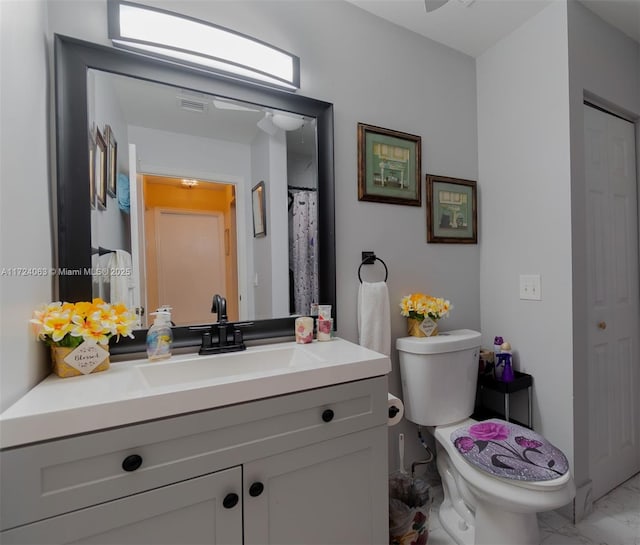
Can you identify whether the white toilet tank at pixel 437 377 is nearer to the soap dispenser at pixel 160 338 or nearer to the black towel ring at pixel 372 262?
the black towel ring at pixel 372 262

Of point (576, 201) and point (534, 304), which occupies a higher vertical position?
point (576, 201)

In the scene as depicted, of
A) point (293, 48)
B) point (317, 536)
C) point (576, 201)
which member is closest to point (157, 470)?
point (317, 536)

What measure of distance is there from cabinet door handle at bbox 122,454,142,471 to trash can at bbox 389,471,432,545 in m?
1.01

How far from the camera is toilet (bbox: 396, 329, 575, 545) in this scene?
111 centimetres

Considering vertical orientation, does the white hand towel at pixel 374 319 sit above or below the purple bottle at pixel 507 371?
above

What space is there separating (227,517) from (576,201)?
6.05 ft

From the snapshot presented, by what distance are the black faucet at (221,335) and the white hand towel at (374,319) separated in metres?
0.54

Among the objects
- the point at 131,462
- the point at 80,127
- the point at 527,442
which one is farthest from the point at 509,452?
the point at 80,127

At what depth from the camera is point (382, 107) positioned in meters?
1.60

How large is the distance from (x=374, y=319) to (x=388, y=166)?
75cm

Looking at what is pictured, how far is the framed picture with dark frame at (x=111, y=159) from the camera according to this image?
1115 millimetres

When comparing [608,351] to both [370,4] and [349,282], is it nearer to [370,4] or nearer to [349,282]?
[349,282]

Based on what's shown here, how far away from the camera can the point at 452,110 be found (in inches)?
71.6

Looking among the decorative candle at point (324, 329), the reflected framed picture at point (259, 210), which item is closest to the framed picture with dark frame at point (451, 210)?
the decorative candle at point (324, 329)
